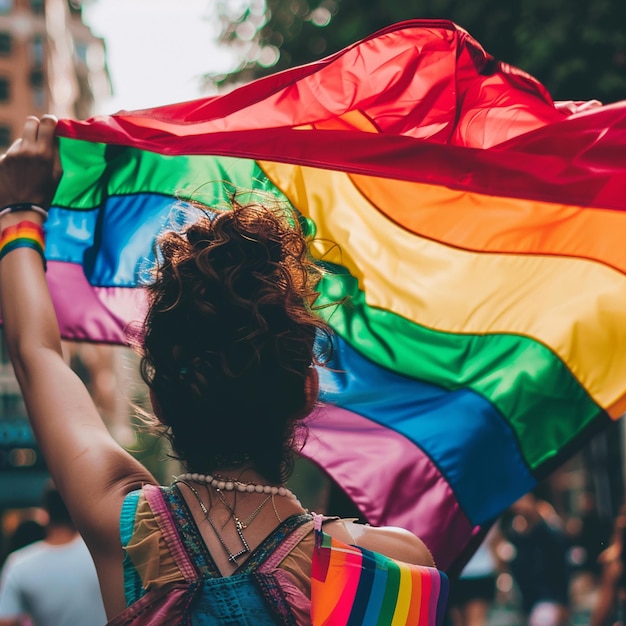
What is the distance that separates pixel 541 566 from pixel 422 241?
5049mm

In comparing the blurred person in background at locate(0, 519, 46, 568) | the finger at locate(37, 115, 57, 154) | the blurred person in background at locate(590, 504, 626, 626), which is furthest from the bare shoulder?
the blurred person in background at locate(0, 519, 46, 568)

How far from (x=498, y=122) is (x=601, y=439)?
43.6 feet

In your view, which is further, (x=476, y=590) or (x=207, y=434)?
(x=476, y=590)

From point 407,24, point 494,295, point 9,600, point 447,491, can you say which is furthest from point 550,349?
point 9,600

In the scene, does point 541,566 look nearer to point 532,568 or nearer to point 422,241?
point 532,568

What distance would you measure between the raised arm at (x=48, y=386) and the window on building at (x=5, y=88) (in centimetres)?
3999

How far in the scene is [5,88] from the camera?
39.3m

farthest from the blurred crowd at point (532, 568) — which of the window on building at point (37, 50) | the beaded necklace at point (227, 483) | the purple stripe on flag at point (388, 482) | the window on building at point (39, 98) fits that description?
the window on building at point (37, 50)

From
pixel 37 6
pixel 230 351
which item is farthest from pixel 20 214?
pixel 37 6

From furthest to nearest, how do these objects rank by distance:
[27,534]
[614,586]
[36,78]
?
[36,78] → [27,534] → [614,586]

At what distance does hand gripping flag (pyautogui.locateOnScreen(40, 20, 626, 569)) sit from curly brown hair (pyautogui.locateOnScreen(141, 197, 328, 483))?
84cm

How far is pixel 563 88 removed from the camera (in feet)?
26.3

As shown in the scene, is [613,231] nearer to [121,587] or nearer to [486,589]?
[121,587]

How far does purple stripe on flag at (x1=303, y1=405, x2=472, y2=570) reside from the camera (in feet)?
9.46
